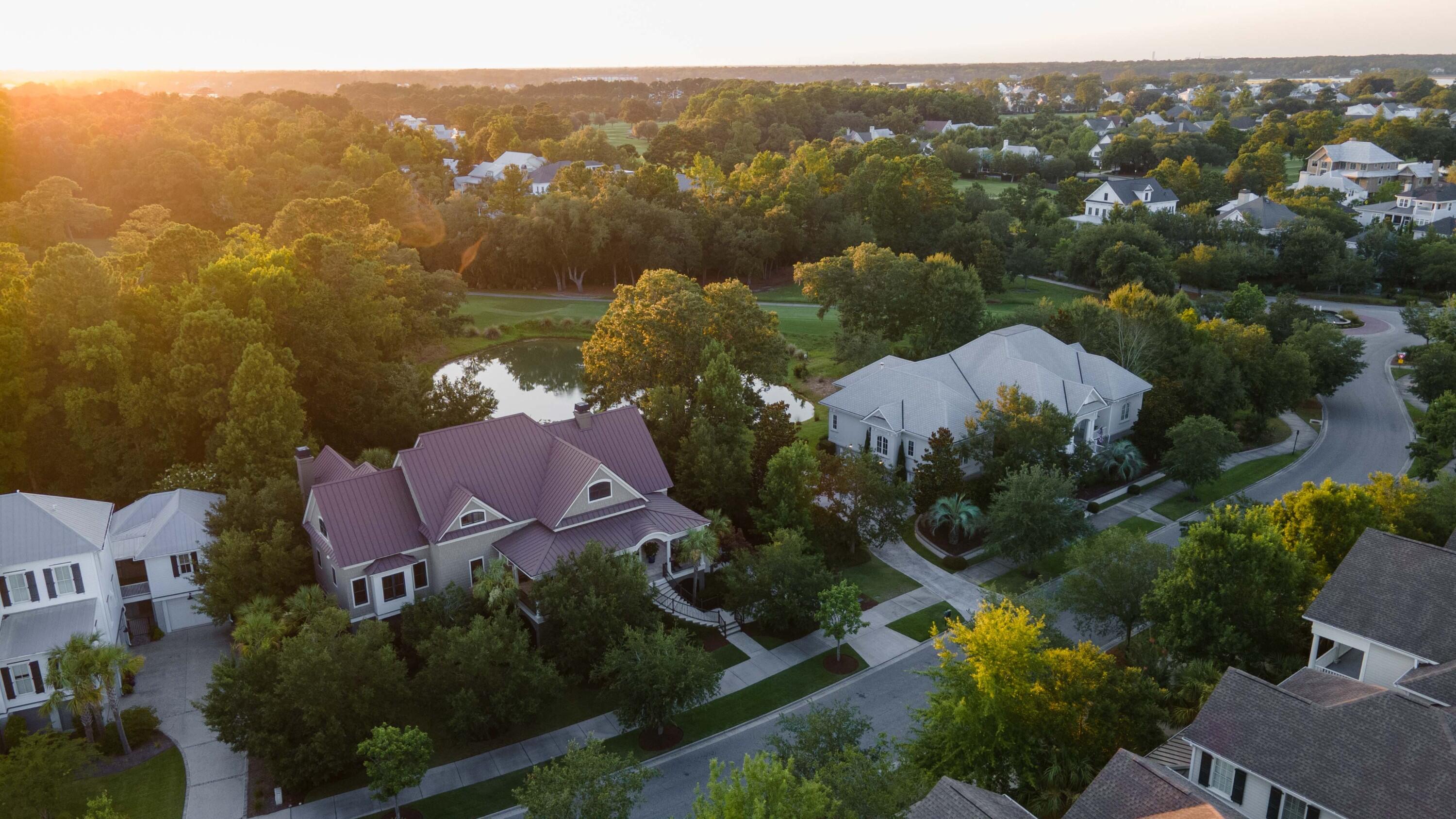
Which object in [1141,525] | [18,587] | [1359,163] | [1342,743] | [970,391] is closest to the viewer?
[1342,743]

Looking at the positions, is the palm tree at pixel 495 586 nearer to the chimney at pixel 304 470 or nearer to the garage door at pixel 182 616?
the chimney at pixel 304 470

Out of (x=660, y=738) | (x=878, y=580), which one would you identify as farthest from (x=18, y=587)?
(x=878, y=580)

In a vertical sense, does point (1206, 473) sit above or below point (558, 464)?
below

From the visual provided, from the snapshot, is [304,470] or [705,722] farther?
[304,470]

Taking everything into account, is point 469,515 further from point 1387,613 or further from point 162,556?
point 1387,613

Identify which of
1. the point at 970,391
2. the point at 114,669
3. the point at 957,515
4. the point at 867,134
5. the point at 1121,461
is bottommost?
the point at 1121,461

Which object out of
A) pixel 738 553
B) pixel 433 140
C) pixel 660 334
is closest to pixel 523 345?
pixel 660 334

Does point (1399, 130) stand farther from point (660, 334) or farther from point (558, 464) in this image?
point (558, 464)
